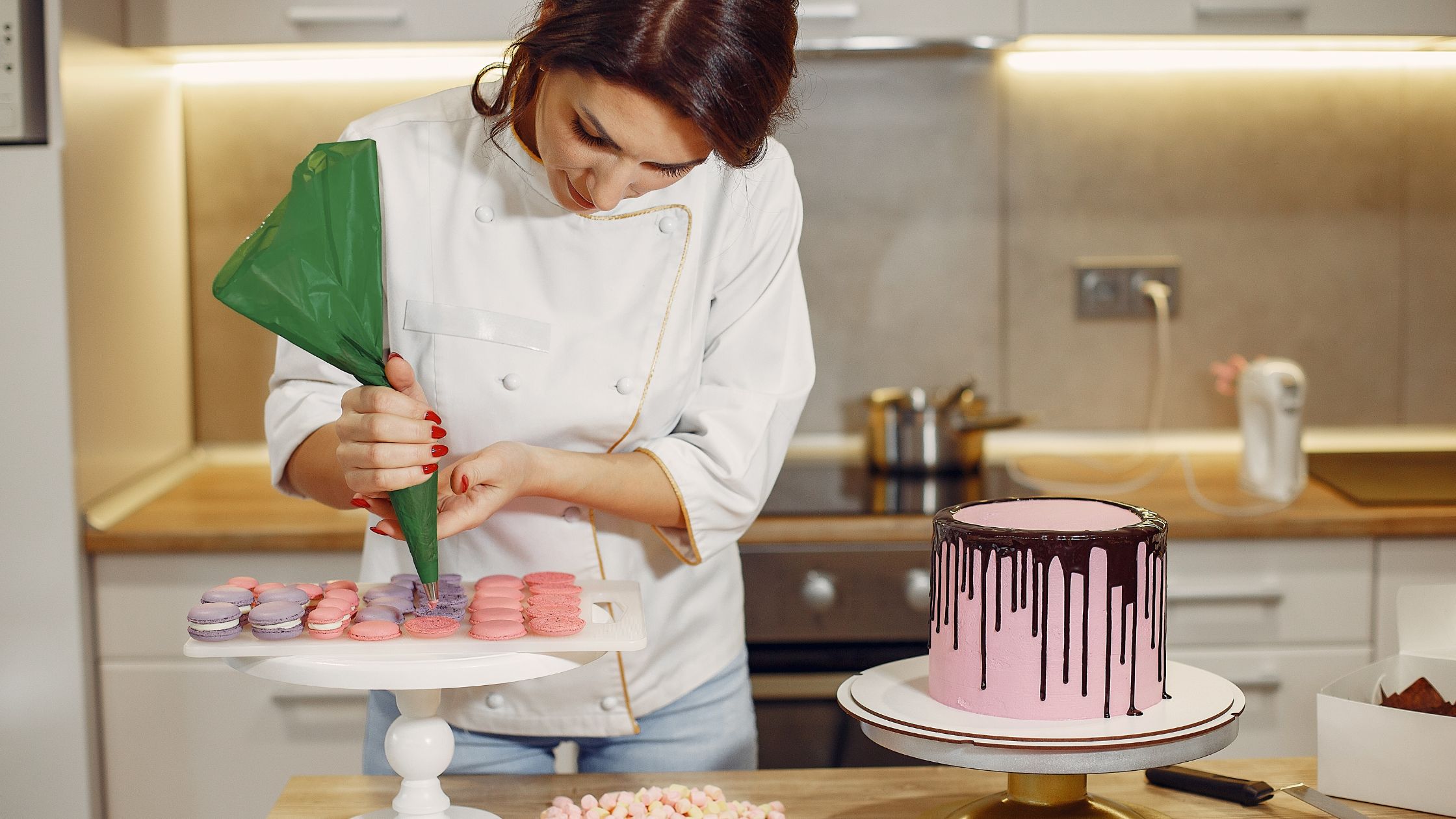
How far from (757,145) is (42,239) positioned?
1.17 metres

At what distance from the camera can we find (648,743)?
114 cm

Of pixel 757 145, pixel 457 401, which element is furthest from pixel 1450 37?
pixel 457 401

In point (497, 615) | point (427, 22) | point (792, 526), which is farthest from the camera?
point (427, 22)

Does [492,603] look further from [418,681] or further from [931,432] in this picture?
[931,432]

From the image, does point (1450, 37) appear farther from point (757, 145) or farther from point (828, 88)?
point (757, 145)

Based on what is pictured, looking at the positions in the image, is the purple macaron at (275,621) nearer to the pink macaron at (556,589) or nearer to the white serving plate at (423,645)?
the white serving plate at (423,645)

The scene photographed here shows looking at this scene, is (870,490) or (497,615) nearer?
(497,615)

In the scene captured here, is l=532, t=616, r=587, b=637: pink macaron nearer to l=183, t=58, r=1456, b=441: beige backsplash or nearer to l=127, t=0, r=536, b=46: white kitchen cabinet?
l=127, t=0, r=536, b=46: white kitchen cabinet

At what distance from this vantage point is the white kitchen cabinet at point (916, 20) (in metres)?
1.84

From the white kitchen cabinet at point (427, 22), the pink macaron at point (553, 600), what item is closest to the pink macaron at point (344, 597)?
the pink macaron at point (553, 600)

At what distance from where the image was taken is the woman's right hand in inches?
31.6

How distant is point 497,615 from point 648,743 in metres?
0.39

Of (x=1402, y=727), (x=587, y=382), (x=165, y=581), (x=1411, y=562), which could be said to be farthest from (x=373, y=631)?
(x=1411, y=562)

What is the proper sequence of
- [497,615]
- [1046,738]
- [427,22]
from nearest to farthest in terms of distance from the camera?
[1046,738]
[497,615]
[427,22]
